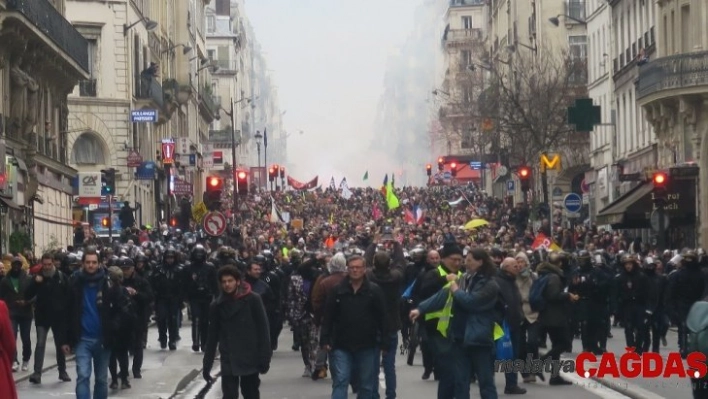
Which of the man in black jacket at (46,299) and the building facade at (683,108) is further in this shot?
the building facade at (683,108)

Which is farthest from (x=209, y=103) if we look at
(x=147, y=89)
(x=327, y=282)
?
(x=327, y=282)

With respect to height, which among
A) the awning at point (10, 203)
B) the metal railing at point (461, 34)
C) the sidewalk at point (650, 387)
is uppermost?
the metal railing at point (461, 34)

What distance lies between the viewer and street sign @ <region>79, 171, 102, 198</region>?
55.8 m

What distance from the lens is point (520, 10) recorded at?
3893 inches

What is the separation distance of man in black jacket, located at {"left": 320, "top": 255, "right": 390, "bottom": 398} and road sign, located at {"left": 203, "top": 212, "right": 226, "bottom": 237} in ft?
74.1

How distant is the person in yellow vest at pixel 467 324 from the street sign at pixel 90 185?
40796 millimetres

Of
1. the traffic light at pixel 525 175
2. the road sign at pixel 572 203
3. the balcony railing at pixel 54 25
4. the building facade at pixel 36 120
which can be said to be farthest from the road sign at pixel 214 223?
the traffic light at pixel 525 175

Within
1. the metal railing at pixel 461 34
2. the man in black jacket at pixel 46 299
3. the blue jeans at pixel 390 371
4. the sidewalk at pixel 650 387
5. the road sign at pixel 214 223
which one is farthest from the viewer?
the metal railing at pixel 461 34

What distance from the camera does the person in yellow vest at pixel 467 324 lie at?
15.2 meters

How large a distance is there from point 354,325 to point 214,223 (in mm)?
22835

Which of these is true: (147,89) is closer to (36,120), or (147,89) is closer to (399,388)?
(36,120)

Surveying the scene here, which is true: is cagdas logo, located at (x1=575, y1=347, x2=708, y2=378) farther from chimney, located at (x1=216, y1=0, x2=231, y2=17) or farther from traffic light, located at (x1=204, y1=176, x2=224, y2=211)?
chimney, located at (x1=216, y1=0, x2=231, y2=17)

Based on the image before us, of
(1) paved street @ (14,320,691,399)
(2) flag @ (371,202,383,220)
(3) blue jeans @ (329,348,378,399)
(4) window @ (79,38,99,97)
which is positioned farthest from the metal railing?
(3) blue jeans @ (329,348,378,399)

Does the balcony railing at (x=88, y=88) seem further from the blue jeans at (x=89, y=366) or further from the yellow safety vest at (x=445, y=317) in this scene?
the yellow safety vest at (x=445, y=317)
